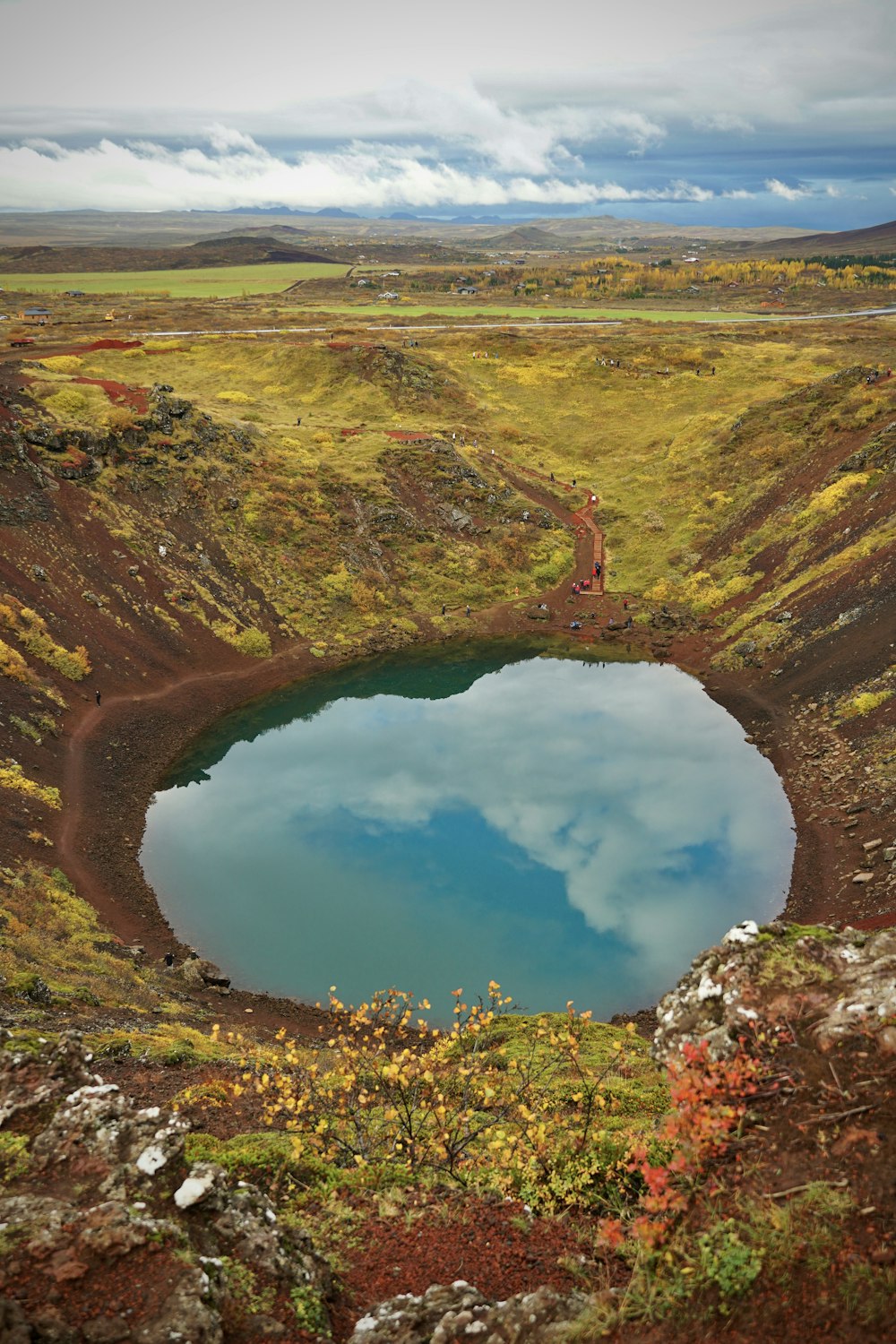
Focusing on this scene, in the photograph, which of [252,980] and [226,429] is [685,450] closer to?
[226,429]

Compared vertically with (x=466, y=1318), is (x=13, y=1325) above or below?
above

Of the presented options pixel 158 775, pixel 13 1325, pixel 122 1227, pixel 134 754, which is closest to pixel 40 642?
pixel 134 754

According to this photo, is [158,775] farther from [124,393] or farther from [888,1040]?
[124,393]

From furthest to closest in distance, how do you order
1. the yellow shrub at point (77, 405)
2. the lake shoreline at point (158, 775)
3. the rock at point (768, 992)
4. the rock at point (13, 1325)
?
the yellow shrub at point (77, 405) → the lake shoreline at point (158, 775) → the rock at point (768, 992) → the rock at point (13, 1325)

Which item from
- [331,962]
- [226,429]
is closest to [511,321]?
[226,429]

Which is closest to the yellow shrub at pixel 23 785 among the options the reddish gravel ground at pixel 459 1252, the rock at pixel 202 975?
the rock at pixel 202 975

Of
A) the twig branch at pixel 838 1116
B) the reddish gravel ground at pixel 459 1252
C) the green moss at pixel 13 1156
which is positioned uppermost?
the twig branch at pixel 838 1116

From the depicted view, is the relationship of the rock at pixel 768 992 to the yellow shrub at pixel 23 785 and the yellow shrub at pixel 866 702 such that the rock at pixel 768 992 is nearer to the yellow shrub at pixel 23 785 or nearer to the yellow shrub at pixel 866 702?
the yellow shrub at pixel 866 702

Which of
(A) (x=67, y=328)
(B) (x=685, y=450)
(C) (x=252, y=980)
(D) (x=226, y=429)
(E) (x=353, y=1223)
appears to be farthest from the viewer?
(A) (x=67, y=328)
